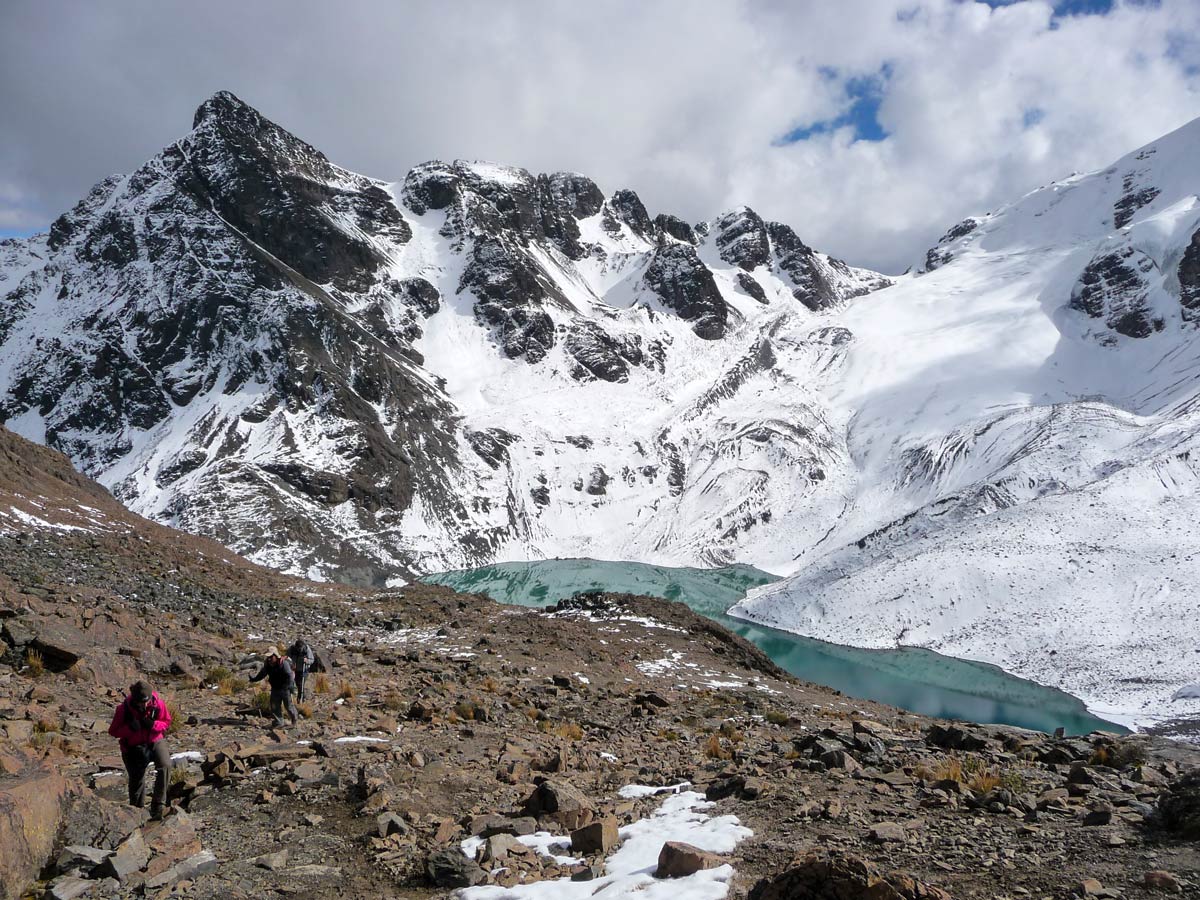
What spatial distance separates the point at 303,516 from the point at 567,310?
100793 mm

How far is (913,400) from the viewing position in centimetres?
15788

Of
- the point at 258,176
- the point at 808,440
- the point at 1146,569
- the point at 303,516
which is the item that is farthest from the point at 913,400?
the point at 258,176

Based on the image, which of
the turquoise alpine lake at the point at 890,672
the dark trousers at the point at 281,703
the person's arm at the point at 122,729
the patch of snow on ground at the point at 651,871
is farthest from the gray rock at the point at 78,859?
the turquoise alpine lake at the point at 890,672

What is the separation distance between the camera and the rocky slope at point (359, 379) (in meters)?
114

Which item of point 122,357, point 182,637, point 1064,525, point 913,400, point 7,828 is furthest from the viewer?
point 913,400

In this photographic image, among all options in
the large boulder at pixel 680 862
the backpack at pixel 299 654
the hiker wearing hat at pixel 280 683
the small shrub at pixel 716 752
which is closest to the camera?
the large boulder at pixel 680 862

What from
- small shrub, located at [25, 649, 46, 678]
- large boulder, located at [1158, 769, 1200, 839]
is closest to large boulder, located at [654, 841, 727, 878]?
large boulder, located at [1158, 769, 1200, 839]

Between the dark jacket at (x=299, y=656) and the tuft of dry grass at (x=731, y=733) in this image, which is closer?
the dark jacket at (x=299, y=656)

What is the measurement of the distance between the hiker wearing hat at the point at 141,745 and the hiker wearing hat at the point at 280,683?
3656 mm

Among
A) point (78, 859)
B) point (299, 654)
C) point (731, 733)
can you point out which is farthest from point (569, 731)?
point (78, 859)

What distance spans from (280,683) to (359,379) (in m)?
125

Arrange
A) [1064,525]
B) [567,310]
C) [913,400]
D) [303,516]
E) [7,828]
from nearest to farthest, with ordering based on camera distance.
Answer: [7,828]
[1064,525]
[303,516]
[913,400]
[567,310]

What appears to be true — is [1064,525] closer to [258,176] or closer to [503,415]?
[503,415]

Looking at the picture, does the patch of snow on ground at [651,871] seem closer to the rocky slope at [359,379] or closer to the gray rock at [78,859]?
the gray rock at [78,859]
